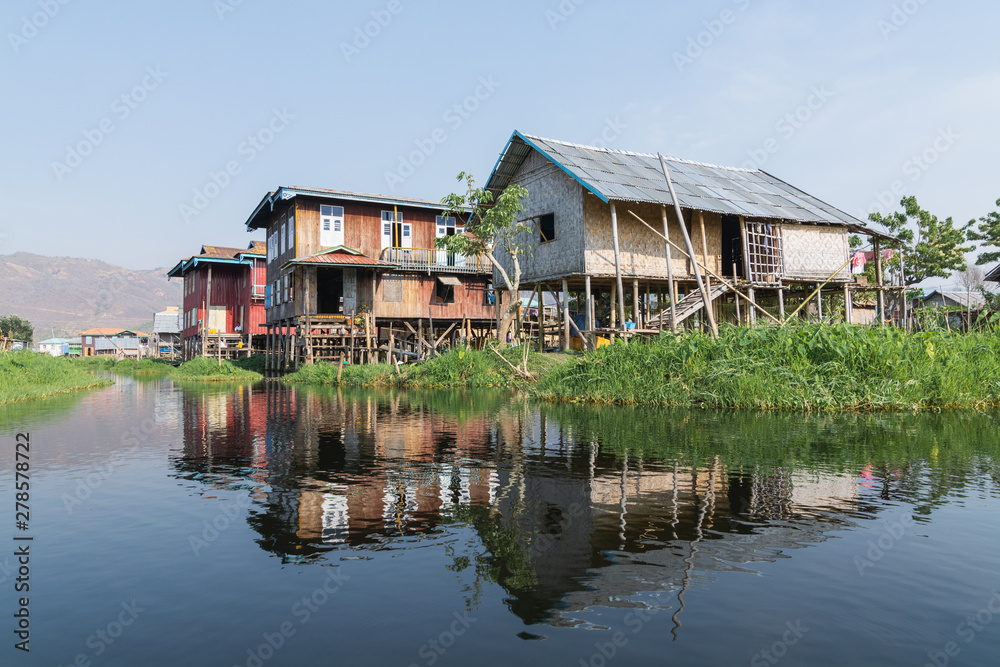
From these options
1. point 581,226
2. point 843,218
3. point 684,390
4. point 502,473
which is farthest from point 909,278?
point 502,473

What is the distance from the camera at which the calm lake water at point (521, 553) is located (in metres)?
3.07

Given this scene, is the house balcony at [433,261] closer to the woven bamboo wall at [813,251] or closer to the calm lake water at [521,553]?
the woven bamboo wall at [813,251]

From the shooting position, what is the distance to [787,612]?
330 centimetres

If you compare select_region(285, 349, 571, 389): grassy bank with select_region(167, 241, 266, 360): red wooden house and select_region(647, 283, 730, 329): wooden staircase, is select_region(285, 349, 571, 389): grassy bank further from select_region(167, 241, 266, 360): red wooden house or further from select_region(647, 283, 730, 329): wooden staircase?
select_region(167, 241, 266, 360): red wooden house

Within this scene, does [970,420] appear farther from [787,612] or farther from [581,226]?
[581,226]

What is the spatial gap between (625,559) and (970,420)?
8402 millimetres

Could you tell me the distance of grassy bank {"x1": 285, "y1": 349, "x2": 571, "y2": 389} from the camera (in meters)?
17.7

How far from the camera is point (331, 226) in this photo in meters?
27.0
